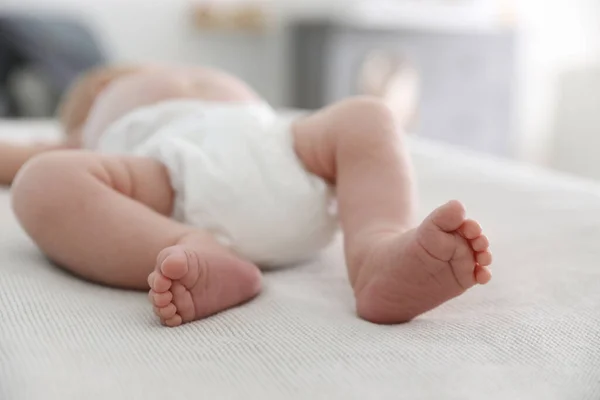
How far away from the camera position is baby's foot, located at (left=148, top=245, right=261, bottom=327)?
658 mm

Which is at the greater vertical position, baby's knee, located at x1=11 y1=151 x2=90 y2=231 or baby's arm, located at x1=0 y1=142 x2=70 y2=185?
baby's knee, located at x1=11 y1=151 x2=90 y2=231

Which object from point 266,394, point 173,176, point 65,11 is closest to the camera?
point 266,394

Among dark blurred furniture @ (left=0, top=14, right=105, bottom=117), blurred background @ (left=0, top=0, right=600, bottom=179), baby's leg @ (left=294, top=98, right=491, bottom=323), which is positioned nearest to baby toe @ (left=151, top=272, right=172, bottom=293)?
baby's leg @ (left=294, top=98, right=491, bottom=323)

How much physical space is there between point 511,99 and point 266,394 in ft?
9.06

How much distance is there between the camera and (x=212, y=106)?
1.06 metres

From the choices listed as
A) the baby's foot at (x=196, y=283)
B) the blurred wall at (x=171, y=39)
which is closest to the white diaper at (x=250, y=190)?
the baby's foot at (x=196, y=283)

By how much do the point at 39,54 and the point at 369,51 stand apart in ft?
3.68

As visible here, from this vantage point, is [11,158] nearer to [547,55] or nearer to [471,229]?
[471,229]

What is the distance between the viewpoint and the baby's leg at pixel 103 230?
740mm

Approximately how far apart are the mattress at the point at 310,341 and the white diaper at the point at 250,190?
0.13 ft

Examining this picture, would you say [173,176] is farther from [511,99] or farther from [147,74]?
[511,99]

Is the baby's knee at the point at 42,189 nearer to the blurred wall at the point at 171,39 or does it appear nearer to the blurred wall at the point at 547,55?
the blurred wall at the point at 171,39

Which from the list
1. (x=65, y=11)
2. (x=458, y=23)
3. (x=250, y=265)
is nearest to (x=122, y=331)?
(x=250, y=265)

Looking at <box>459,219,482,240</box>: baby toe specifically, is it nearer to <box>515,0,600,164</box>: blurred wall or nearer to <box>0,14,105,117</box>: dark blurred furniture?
<box>0,14,105,117</box>: dark blurred furniture
